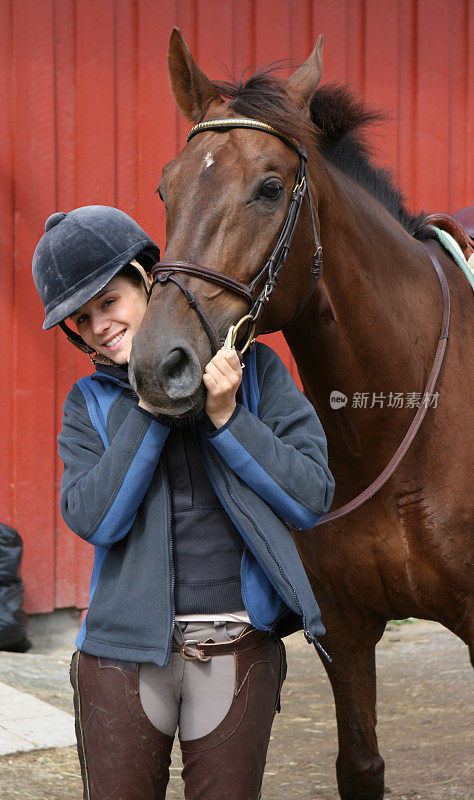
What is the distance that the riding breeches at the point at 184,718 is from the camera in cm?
157

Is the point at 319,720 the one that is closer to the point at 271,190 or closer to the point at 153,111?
the point at 271,190

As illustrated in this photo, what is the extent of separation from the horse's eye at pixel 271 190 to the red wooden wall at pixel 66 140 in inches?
110

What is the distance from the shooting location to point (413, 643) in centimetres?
491

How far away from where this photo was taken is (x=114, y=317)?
1.72m

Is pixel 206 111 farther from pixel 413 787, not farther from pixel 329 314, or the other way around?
pixel 413 787

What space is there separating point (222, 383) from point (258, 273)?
312 millimetres

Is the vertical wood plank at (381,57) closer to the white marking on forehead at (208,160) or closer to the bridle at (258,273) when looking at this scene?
the bridle at (258,273)

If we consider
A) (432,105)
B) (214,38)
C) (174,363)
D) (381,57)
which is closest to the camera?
(174,363)

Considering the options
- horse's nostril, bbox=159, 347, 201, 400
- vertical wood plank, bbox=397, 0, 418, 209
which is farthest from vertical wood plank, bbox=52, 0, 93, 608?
horse's nostril, bbox=159, 347, 201, 400

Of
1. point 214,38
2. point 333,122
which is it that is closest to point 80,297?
point 333,122

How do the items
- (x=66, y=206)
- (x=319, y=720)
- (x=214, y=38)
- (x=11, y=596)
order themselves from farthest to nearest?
1. (x=214, y=38)
2. (x=66, y=206)
3. (x=11, y=596)
4. (x=319, y=720)

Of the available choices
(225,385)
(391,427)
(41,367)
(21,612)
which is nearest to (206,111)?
(225,385)

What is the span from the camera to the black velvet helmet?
1.69 meters

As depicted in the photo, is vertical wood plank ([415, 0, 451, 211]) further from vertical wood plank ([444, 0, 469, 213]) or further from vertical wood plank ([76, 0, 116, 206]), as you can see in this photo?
vertical wood plank ([76, 0, 116, 206])
